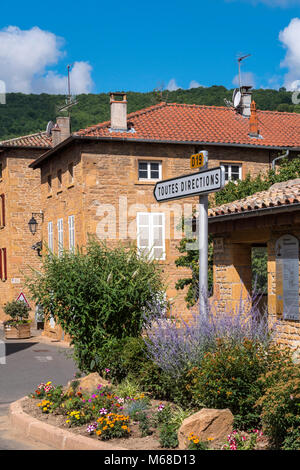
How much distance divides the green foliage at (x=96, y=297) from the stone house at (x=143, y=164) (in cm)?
1077

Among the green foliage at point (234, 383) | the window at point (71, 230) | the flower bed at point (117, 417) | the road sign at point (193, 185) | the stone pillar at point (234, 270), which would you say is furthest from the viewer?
the window at point (71, 230)

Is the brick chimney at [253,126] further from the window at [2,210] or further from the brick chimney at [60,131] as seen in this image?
the window at [2,210]

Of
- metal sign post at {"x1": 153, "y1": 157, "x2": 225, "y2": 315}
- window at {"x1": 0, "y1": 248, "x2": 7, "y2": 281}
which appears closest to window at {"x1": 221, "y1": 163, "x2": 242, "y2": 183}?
window at {"x1": 0, "y1": 248, "x2": 7, "y2": 281}

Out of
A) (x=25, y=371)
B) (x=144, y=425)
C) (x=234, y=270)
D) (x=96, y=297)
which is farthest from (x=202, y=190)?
(x=25, y=371)

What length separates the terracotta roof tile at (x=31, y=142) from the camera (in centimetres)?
3039

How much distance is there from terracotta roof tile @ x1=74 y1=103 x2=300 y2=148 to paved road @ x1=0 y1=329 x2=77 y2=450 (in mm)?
7432

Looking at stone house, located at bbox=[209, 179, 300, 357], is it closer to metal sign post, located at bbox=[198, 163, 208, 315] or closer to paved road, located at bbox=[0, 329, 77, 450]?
metal sign post, located at bbox=[198, 163, 208, 315]

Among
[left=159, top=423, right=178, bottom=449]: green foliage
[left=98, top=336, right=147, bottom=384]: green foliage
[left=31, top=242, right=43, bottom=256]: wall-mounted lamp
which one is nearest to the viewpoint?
[left=159, top=423, right=178, bottom=449]: green foliage

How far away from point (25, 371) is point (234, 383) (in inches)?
358

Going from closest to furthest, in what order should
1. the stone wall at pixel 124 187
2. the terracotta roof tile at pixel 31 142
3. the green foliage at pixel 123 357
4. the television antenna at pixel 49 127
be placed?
1. the green foliage at pixel 123 357
2. the stone wall at pixel 124 187
3. the terracotta roof tile at pixel 31 142
4. the television antenna at pixel 49 127

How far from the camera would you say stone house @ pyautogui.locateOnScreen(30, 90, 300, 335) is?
21.5m

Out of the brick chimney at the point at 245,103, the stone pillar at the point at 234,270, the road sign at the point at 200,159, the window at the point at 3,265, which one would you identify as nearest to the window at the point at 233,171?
the brick chimney at the point at 245,103

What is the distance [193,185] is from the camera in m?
7.58

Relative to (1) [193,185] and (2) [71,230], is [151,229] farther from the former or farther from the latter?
(1) [193,185]
